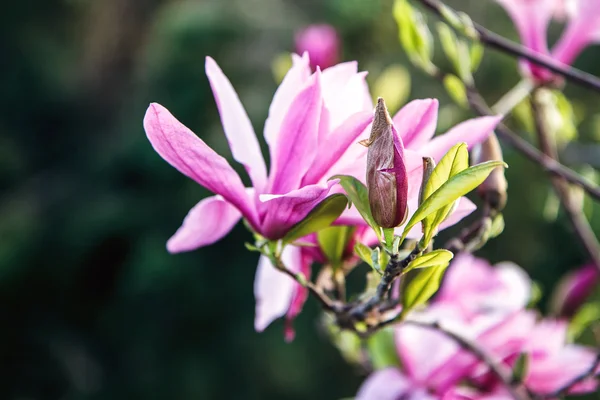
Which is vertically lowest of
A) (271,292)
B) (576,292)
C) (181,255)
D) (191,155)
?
(181,255)

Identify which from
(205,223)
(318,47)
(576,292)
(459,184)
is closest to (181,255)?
(318,47)

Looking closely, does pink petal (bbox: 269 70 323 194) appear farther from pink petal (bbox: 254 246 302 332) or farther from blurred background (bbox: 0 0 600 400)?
blurred background (bbox: 0 0 600 400)

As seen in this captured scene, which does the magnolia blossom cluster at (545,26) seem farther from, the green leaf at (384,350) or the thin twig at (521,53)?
the green leaf at (384,350)

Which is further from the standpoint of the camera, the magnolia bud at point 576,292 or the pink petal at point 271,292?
the magnolia bud at point 576,292

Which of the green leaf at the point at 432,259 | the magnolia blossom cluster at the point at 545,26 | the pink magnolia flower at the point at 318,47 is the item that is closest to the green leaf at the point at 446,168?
the green leaf at the point at 432,259

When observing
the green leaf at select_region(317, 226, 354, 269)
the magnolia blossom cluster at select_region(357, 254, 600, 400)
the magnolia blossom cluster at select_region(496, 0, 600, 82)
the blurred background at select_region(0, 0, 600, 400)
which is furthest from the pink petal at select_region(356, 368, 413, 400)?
the blurred background at select_region(0, 0, 600, 400)

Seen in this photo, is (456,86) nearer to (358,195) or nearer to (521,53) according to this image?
(521,53)
